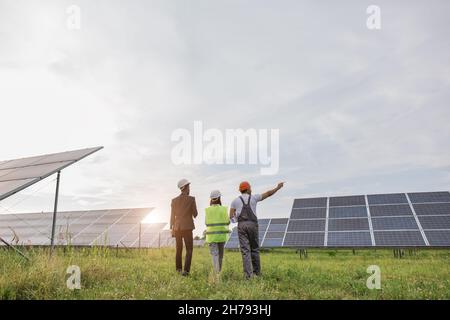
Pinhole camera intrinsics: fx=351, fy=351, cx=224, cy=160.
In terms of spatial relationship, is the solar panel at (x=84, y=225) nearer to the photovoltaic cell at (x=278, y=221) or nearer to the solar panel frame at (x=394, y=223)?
the photovoltaic cell at (x=278, y=221)

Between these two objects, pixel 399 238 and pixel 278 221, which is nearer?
pixel 399 238

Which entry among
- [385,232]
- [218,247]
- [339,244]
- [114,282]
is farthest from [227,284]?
[385,232]

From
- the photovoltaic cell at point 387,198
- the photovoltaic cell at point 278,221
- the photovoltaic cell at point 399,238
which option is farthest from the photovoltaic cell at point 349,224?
the photovoltaic cell at point 278,221

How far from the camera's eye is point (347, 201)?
2152 cm

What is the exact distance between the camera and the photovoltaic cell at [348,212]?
19.4 metres

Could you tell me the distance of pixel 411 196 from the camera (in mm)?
20266

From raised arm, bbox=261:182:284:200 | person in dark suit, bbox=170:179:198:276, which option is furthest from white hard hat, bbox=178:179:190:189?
raised arm, bbox=261:182:284:200

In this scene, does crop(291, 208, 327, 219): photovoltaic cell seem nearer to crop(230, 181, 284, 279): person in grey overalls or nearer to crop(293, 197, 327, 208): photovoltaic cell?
crop(293, 197, 327, 208): photovoltaic cell

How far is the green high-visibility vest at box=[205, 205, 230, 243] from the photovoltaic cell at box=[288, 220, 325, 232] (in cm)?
1190

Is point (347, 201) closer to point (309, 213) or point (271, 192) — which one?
point (309, 213)

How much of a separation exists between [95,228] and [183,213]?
16.9 metres

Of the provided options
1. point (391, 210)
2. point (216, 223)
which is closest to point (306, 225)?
point (391, 210)

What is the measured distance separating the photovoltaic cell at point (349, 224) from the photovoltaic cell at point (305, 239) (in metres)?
1.02
